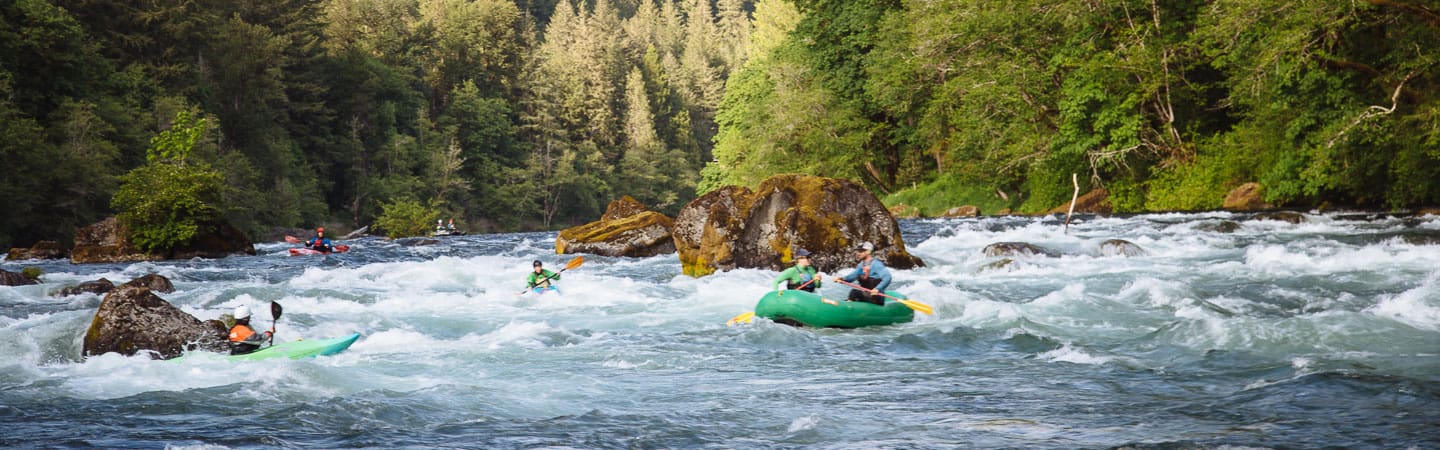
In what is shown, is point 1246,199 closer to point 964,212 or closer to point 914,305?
point 964,212

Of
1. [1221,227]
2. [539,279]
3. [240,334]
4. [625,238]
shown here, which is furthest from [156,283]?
[1221,227]

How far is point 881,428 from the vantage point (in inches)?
299

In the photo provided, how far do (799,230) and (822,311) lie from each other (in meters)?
5.80

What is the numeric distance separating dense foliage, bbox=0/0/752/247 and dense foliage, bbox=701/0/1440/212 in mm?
20859

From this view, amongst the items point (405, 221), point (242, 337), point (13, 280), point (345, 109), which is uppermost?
point (345, 109)

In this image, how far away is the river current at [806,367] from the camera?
7477mm

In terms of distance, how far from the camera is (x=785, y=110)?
142 feet

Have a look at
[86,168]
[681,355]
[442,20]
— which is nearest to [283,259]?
[86,168]

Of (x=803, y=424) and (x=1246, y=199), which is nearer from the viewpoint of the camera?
(x=803, y=424)

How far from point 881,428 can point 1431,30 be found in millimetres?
20855

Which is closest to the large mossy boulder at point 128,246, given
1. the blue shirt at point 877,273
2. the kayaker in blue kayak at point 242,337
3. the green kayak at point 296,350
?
the kayaker in blue kayak at point 242,337

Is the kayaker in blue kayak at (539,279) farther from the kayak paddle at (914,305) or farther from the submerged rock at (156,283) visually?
the submerged rock at (156,283)

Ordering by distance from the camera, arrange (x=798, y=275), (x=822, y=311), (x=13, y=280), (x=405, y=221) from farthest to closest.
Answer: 1. (x=405, y=221)
2. (x=13, y=280)
3. (x=798, y=275)
4. (x=822, y=311)

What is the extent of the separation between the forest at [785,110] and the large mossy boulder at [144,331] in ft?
56.0
